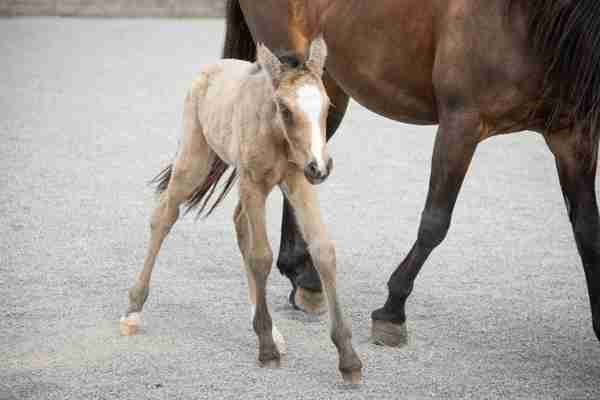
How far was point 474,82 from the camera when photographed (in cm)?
376

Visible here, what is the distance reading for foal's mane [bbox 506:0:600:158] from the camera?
368 cm

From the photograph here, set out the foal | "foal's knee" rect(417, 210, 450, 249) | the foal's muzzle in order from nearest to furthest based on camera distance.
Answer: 1. the foal's muzzle
2. the foal
3. "foal's knee" rect(417, 210, 450, 249)

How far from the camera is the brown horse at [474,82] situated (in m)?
3.71

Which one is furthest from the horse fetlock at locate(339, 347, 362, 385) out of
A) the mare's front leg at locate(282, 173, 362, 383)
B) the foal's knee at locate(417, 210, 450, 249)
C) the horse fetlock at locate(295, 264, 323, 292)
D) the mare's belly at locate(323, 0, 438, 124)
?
the mare's belly at locate(323, 0, 438, 124)

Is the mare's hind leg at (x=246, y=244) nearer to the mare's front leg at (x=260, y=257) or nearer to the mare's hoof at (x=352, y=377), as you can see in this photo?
the mare's front leg at (x=260, y=257)

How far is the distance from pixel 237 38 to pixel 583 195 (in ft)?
6.73

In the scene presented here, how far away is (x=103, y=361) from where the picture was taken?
3799 millimetres

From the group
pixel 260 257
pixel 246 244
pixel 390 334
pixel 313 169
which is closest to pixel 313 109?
pixel 313 169

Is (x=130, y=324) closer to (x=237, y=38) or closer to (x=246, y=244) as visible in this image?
(x=246, y=244)

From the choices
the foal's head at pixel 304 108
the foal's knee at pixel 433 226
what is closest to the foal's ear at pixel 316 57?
the foal's head at pixel 304 108

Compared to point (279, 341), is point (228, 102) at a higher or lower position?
higher

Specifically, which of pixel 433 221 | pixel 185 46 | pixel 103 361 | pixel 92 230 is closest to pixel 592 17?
pixel 433 221

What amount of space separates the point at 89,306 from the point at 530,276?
91.4 inches

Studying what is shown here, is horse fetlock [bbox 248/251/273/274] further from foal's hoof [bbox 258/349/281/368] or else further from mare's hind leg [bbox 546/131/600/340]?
mare's hind leg [bbox 546/131/600/340]
